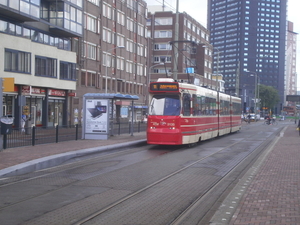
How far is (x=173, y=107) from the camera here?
64.0 feet

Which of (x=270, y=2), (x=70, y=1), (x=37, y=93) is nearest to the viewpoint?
(x=37, y=93)

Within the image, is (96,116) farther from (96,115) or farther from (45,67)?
(45,67)

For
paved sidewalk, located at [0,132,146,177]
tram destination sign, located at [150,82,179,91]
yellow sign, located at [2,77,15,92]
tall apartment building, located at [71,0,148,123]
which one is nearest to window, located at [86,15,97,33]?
tall apartment building, located at [71,0,148,123]

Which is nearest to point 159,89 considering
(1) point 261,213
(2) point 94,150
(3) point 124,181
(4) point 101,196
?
(2) point 94,150

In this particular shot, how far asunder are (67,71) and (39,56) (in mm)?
4929

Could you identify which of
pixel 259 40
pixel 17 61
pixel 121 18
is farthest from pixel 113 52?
pixel 259 40

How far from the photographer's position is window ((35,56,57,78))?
120 feet

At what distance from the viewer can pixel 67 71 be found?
41.3 m

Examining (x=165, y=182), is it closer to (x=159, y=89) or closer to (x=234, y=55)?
(x=159, y=89)

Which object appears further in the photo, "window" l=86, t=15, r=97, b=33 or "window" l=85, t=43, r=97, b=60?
"window" l=85, t=43, r=97, b=60

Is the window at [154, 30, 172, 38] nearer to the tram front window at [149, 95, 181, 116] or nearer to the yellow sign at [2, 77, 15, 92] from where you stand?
the tram front window at [149, 95, 181, 116]

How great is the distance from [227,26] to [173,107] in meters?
174

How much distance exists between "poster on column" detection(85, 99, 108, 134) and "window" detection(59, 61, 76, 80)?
59.6 feet

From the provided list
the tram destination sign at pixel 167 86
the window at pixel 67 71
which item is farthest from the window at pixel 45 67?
the tram destination sign at pixel 167 86
